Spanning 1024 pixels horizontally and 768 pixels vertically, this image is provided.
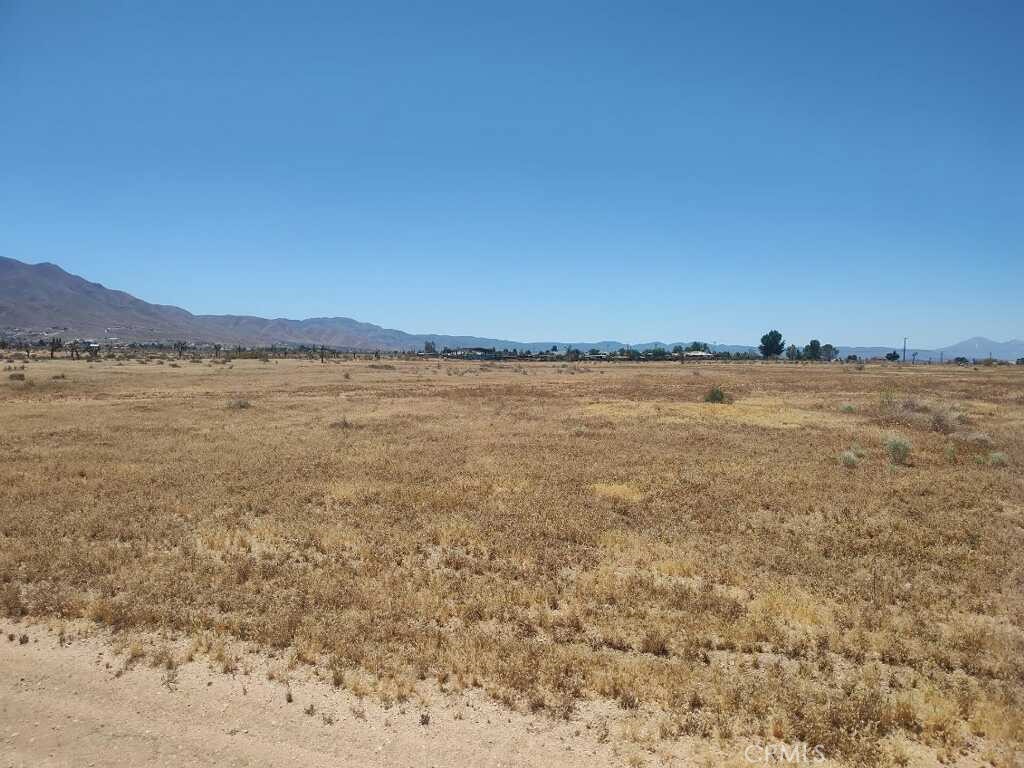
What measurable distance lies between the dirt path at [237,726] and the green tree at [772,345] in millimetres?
191780

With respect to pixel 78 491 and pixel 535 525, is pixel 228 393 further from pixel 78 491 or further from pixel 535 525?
pixel 535 525

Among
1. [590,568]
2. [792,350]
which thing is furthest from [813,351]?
[590,568]

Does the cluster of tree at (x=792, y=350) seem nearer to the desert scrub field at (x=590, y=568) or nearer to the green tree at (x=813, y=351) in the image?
the green tree at (x=813, y=351)

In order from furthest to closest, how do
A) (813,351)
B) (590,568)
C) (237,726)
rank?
(813,351)
(590,568)
(237,726)

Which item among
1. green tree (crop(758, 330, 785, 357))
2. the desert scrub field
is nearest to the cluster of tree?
green tree (crop(758, 330, 785, 357))

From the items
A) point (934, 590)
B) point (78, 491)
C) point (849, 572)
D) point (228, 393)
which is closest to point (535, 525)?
point (849, 572)

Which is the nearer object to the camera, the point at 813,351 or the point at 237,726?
the point at 237,726

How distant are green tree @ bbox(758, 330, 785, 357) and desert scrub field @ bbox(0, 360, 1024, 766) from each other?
555 ft

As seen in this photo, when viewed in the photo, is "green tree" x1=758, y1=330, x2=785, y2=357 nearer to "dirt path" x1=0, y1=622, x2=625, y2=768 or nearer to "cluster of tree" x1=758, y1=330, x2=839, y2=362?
"cluster of tree" x1=758, y1=330, x2=839, y2=362

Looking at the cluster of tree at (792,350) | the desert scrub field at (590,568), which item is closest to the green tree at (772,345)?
the cluster of tree at (792,350)

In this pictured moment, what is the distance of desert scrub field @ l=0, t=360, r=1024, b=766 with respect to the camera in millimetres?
6547

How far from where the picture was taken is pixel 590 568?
1029 centimetres

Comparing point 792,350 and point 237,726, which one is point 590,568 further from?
point 792,350

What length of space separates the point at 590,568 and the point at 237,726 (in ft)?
19.8
